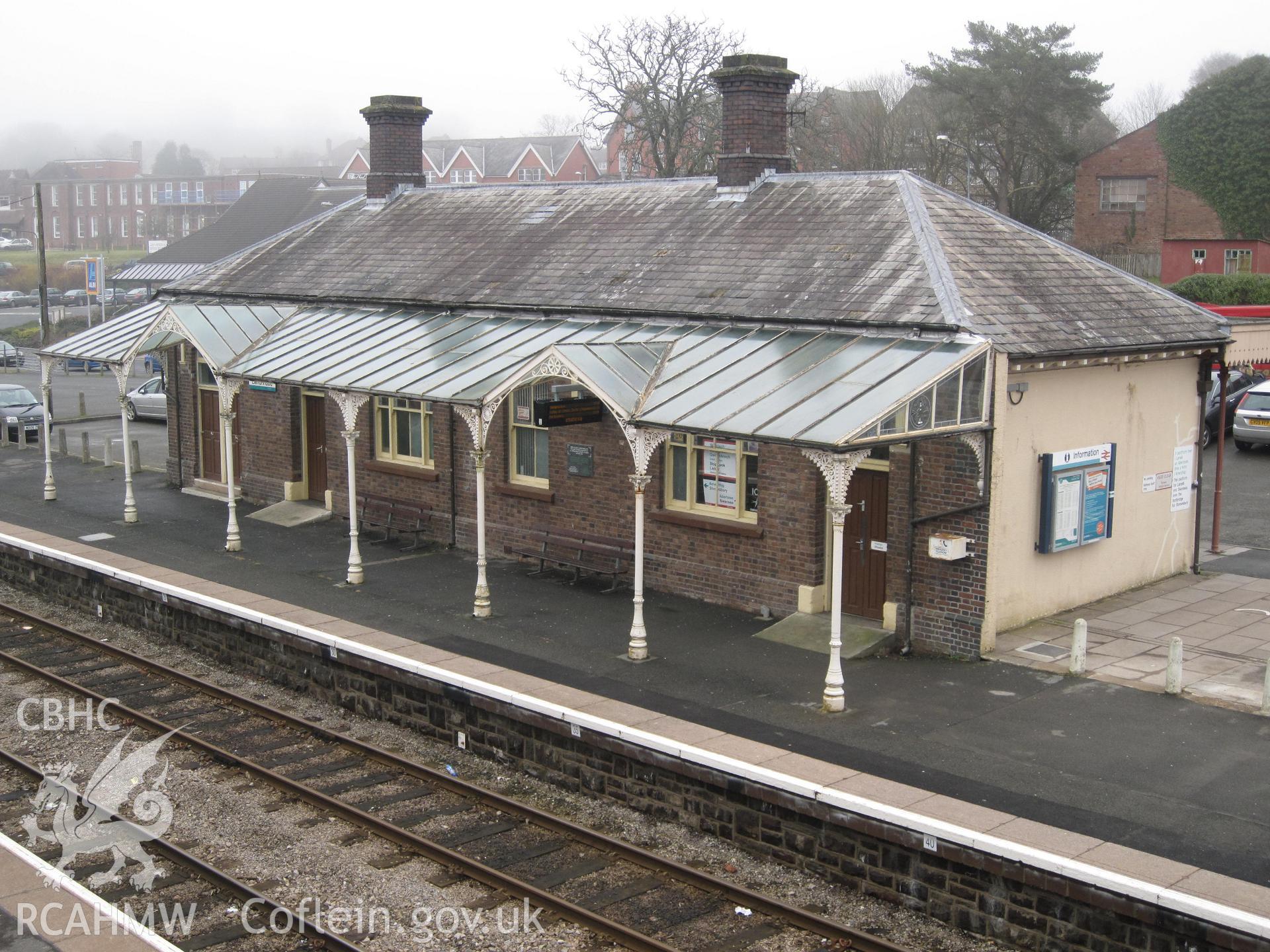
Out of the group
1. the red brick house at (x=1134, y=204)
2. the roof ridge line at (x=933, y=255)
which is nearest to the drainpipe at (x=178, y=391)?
the roof ridge line at (x=933, y=255)

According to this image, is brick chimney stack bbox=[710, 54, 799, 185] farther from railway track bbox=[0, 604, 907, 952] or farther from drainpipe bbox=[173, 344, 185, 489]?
drainpipe bbox=[173, 344, 185, 489]

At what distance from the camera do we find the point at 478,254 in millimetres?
19281

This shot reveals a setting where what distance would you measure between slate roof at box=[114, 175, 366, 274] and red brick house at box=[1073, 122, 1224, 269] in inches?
1404

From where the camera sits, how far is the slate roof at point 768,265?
44.9 feet

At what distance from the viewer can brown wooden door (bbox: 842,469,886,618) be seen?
1352 centimetres

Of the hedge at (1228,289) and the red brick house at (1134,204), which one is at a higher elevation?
the red brick house at (1134,204)

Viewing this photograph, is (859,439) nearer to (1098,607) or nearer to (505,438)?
(1098,607)

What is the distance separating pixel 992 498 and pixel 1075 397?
2.21m

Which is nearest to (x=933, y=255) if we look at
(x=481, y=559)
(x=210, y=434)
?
(x=481, y=559)

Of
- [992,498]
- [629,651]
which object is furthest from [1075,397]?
[629,651]

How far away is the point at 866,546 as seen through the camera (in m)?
13.7

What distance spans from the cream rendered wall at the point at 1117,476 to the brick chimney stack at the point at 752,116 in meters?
5.99

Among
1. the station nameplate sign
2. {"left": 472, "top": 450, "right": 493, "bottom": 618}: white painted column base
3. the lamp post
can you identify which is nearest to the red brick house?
the lamp post

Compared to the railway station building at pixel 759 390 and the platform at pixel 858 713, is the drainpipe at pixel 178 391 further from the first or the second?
the platform at pixel 858 713
